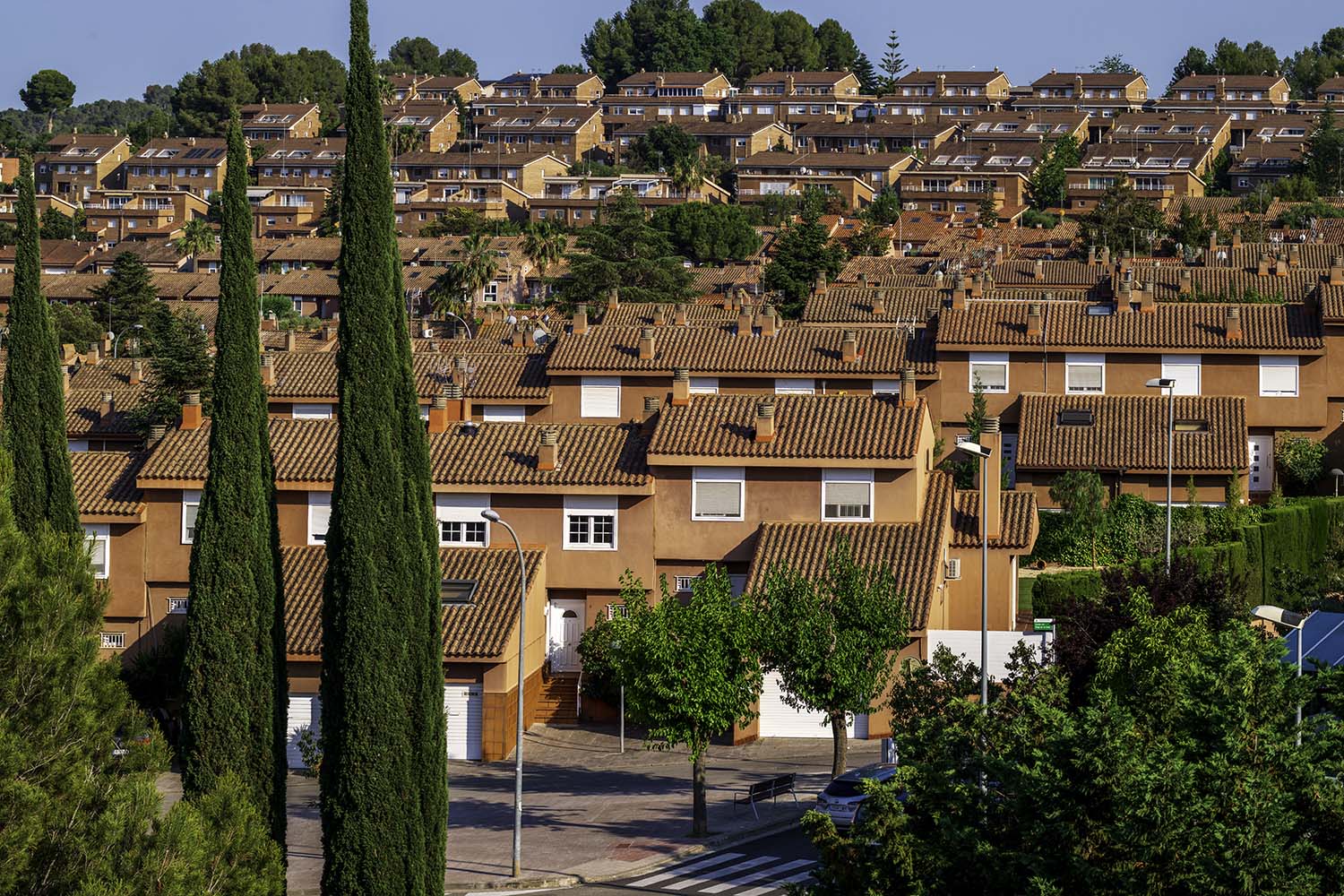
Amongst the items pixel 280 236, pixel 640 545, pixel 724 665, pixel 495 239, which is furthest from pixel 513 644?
pixel 280 236

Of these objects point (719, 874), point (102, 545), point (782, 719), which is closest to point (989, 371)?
point (782, 719)

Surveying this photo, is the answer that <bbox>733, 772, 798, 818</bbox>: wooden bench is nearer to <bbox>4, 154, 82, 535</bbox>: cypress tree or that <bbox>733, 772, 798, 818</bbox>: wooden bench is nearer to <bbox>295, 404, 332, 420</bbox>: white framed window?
<bbox>4, 154, 82, 535</bbox>: cypress tree

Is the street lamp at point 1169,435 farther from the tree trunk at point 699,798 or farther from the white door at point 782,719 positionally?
the tree trunk at point 699,798

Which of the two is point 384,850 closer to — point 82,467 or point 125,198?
point 82,467

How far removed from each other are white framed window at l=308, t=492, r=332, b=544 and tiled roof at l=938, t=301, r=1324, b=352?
2649 centimetres

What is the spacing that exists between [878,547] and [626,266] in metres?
71.4

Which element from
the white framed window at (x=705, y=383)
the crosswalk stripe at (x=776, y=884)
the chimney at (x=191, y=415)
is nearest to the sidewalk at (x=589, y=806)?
the crosswalk stripe at (x=776, y=884)

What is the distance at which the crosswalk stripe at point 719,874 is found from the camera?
128ft

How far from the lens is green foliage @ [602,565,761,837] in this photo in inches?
1665

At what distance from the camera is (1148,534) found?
212ft

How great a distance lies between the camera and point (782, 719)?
52.1 meters

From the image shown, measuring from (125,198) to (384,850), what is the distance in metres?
171

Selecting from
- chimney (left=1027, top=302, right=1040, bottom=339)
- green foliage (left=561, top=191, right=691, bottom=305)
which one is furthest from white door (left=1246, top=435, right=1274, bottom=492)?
green foliage (left=561, top=191, right=691, bottom=305)

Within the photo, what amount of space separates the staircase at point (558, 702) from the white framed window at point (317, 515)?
696cm
